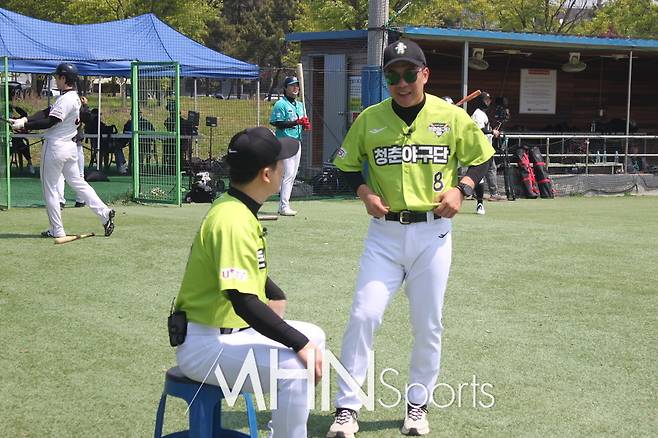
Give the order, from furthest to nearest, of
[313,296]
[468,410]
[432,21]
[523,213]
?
[432,21], [523,213], [313,296], [468,410]

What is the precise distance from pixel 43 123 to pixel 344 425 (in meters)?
6.50

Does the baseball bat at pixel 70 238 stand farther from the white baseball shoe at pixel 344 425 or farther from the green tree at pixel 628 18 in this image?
the green tree at pixel 628 18

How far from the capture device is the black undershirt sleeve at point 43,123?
9883 mm

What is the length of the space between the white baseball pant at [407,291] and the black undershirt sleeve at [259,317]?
1156mm

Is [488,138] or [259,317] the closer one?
[259,317]

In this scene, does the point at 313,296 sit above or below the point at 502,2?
below

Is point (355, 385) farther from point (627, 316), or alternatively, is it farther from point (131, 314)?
point (627, 316)

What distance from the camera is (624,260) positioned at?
33.1ft

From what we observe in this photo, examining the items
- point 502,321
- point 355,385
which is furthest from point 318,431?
point 502,321

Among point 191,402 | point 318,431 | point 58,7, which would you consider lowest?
point 318,431

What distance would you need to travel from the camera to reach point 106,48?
2067 cm

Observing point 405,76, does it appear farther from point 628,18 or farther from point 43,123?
point 628,18

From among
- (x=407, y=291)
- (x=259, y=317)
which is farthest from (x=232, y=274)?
(x=407, y=291)

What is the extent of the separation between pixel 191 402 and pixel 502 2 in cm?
3556
